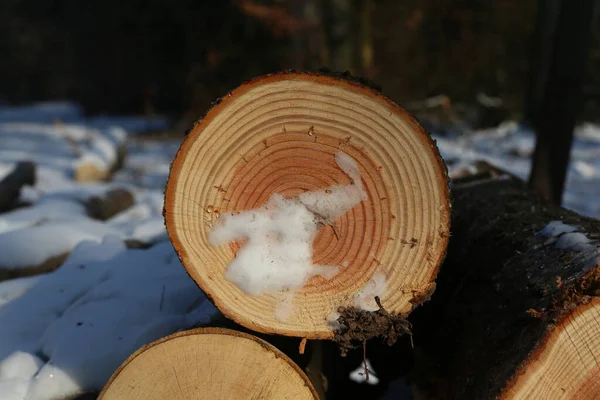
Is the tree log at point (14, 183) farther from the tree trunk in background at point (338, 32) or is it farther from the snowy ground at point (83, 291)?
the tree trunk in background at point (338, 32)

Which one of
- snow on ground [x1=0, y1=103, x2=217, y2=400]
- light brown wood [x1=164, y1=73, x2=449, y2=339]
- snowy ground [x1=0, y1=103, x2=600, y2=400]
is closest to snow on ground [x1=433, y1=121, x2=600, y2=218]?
snowy ground [x1=0, y1=103, x2=600, y2=400]

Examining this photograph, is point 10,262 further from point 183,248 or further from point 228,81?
point 228,81

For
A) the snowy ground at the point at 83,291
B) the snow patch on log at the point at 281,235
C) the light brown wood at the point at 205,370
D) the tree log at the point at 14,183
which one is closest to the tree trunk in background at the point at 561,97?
the snowy ground at the point at 83,291

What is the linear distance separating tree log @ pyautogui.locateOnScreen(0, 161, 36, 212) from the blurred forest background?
360 centimetres

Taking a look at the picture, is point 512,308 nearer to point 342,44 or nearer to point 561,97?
point 561,97

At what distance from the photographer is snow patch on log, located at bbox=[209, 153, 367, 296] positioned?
146cm

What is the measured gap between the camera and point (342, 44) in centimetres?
680

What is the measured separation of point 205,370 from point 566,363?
0.91 metres

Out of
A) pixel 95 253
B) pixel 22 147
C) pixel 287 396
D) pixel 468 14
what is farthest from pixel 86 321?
pixel 468 14

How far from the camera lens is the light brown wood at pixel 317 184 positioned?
1.39m

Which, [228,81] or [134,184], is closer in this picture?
[134,184]

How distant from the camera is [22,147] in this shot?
6.89 m

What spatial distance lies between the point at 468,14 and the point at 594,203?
16.2ft

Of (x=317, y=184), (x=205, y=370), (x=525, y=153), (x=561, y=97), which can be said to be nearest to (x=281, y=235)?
(x=317, y=184)
